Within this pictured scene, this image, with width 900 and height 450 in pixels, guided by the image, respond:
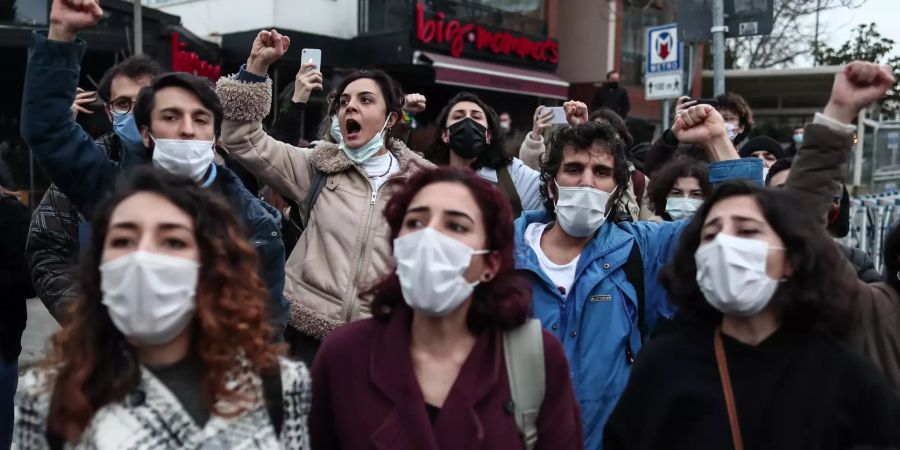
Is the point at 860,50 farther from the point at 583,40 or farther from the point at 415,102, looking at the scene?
the point at 415,102

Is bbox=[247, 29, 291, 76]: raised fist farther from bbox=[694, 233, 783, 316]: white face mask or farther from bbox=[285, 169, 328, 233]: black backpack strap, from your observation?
bbox=[694, 233, 783, 316]: white face mask

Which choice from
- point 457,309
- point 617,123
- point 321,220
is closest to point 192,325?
point 457,309

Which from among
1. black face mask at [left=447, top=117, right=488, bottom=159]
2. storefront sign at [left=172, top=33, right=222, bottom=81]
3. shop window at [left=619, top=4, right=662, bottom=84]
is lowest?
black face mask at [left=447, top=117, right=488, bottom=159]

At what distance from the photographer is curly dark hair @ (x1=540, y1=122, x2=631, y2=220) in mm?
3615

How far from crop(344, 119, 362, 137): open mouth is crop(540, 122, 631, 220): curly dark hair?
0.92 metres

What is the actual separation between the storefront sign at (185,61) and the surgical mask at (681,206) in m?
9.30

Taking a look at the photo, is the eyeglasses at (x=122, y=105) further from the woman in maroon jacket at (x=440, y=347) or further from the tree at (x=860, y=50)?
the tree at (x=860, y=50)

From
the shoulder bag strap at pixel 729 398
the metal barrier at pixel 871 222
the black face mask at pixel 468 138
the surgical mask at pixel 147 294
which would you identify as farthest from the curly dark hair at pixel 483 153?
the metal barrier at pixel 871 222

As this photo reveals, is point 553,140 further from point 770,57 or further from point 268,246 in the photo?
point 770,57

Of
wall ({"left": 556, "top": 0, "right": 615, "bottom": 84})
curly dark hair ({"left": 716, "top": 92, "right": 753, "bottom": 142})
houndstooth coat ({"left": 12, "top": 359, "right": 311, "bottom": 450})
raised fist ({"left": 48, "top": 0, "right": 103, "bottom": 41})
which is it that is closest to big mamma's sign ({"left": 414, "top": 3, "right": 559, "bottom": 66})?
wall ({"left": 556, "top": 0, "right": 615, "bottom": 84})

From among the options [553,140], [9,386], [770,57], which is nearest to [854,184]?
[770,57]

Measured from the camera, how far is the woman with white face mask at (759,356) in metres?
2.39

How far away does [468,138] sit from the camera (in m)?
4.99

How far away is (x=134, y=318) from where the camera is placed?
2137 millimetres
